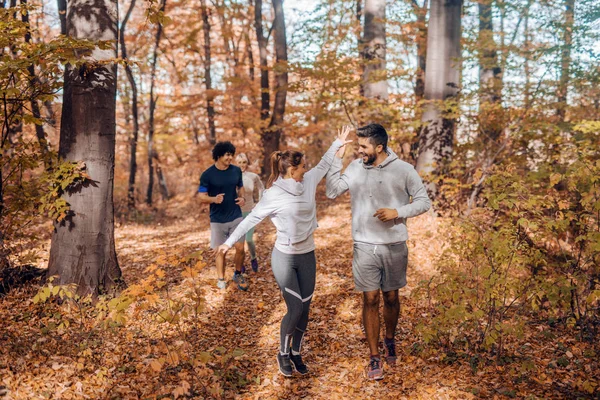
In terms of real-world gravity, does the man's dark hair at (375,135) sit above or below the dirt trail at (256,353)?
above

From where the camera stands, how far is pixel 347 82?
9961mm

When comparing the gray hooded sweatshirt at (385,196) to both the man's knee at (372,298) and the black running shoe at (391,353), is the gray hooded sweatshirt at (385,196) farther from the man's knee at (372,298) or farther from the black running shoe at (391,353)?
the black running shoe at (391,353)

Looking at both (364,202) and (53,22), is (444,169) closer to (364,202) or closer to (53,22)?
(364,202)

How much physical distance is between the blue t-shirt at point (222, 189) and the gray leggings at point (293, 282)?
7.41ft

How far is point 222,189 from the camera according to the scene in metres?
5.90

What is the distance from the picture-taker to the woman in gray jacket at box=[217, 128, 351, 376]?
12.3ft

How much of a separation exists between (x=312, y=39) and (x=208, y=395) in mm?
13840

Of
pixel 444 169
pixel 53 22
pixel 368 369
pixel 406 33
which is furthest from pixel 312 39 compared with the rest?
pixel 368 369

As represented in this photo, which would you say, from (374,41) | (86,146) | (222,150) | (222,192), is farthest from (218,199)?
(374,41)

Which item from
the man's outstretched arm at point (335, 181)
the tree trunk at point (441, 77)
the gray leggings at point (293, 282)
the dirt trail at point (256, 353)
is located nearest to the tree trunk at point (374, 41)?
the tree trunk at point (441, 77)

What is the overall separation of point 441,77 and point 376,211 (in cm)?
695

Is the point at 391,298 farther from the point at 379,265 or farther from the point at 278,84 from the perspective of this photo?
the point at 278,84

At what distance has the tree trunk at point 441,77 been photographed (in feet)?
31.0

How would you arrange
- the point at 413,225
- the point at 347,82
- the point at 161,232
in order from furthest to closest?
the point at 161,232, the point at 347,82, the point at 413,225
